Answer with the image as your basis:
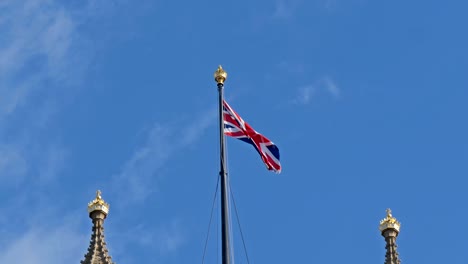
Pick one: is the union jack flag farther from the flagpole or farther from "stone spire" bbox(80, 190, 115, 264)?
"stone spire" bbox(80, 190, 115, 264)

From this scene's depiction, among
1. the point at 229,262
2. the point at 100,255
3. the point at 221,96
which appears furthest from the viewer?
the point at 100,255

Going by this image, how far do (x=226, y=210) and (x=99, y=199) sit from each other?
17762 millimetres

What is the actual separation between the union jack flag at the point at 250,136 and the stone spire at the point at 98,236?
34.3ft

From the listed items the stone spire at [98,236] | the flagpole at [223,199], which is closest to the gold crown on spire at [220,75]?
the flagpole at [223,199]

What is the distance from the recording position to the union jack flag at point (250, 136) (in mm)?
86312

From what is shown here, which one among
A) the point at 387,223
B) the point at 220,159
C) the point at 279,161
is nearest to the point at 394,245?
the point at 387,223

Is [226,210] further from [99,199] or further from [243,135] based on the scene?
[99,199]

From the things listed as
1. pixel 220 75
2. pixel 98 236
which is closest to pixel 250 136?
pixel 220 75

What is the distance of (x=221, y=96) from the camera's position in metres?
85.1

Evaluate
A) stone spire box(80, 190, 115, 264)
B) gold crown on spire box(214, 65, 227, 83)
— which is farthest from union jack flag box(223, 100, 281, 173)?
stone spire box(80, 190, 115, 264)

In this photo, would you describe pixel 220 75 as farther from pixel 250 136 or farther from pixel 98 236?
pixel 98 236

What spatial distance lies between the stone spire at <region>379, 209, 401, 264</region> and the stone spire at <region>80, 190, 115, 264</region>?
46.8 feet

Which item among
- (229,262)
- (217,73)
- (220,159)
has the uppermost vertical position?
(217,73)

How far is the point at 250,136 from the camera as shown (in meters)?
87.6
